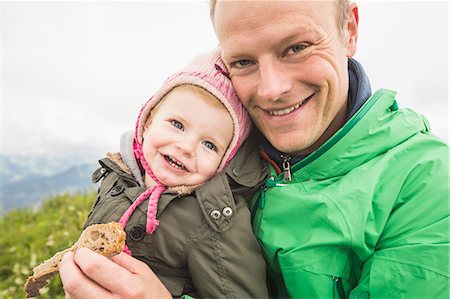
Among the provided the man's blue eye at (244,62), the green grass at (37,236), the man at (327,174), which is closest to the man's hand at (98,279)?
the man at (327,174)

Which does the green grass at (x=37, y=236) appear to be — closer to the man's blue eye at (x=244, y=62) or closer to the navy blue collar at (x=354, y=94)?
the navy blue collar at (x=354, y=94)

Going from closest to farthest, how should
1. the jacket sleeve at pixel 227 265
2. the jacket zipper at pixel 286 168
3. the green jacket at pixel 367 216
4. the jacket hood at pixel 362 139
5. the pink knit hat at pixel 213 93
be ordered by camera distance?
the green jacket at pixel 367 216 → the jacket sleeve at pixel 227 265 → the jacket hood at pixel 362 139 → the jacket zipper at pixel 286 168 → the pink knit hat at pixel 213 93

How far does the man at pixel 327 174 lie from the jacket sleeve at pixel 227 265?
16cm

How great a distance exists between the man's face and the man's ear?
18 millimetres

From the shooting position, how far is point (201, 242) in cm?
240

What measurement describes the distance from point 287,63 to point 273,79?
14cm

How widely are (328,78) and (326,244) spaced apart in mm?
1075

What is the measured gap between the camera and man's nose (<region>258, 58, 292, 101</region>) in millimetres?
2547

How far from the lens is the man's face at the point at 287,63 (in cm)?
243

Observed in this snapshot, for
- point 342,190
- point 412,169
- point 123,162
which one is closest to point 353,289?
point 342,190

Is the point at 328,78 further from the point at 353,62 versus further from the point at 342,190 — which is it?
the point at 342,190

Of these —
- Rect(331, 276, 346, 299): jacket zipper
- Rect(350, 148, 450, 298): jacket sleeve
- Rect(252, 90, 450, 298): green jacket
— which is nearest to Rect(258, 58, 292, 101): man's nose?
Rect(252, 90, 450, 298): green jacket

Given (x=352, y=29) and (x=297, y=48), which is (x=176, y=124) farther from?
(x=352, y=29)

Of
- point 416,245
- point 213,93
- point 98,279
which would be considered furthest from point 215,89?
point 416,245
